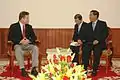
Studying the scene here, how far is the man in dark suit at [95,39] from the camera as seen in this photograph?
5.68m

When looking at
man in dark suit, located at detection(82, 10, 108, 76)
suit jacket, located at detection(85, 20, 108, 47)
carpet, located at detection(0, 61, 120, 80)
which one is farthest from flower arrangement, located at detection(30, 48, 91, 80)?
suit jacket, located at detection(85, 20, 108, 47)

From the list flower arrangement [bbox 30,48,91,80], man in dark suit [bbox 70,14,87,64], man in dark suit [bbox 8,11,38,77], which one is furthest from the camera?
man in dark suit [bbox 70,14,87,64]

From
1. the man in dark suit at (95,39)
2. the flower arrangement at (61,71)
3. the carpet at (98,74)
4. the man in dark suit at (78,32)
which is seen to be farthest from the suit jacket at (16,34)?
the flower arrangement at (61,71)

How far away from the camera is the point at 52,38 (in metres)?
7.29

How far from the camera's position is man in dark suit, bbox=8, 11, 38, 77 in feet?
18.1

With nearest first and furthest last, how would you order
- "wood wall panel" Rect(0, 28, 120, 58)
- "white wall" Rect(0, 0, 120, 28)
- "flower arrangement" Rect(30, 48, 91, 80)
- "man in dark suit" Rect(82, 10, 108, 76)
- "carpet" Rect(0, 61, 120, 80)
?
"flower arrangement" Rect(30, 48, 91, 80) < "carpet" Rect(0, 61, 120, 80) < "man in dark suit" Rect(82, 10, 108, 76) < "white wall" Rect(0, 0, 120, 28) < "wood wall panel" Rect(0, 28, 120, 58)

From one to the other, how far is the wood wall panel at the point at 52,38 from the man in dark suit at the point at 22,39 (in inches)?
55.9

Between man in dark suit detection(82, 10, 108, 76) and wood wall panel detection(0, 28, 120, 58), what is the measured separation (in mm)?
1429

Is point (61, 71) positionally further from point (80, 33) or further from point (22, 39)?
point (80, 33)

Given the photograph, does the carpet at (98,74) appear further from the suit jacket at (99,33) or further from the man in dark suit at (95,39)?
the suit jacket at (99,33)

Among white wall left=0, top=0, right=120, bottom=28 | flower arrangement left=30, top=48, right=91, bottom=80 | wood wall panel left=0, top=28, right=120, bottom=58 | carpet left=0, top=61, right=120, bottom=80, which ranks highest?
white wall left=0, top=0, right=120, bottom=28

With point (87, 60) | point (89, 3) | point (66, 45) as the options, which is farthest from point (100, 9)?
point (87, 60)

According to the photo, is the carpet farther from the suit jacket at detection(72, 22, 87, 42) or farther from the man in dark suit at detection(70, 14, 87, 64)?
the suit jacket at detection(72, 22, 87, 42)

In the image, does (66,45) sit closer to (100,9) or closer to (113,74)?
(100,9)
